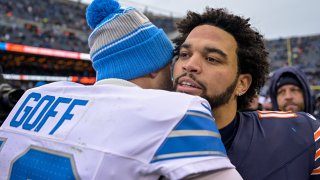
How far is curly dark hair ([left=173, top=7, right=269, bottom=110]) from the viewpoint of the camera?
1764 millimetres

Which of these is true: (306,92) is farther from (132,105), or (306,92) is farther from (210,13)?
(132,105)

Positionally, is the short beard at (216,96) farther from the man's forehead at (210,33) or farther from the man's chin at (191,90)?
the man's forehead at (210,33)

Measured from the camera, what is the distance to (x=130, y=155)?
0.93m

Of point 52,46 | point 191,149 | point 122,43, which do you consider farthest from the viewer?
point 52,46

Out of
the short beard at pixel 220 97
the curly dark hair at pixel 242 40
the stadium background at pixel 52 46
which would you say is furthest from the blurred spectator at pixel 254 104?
the stadium background at pixel 52 46

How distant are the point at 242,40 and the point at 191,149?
3.33ft

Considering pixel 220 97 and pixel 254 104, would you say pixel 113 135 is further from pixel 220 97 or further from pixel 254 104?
pixel 254 104

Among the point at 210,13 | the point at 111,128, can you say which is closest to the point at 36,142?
the point at 111,128

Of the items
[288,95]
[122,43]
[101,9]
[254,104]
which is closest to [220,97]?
[122,43]

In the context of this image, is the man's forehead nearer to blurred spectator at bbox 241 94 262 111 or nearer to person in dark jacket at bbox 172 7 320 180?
person in dark jacket at bbox 172 7 320 180

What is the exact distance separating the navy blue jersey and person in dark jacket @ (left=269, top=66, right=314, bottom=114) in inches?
66.4

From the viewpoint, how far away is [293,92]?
10.8 feet

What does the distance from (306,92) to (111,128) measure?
2715 mm

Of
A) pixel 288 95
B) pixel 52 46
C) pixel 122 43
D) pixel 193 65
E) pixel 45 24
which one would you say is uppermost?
pixel 122 43
